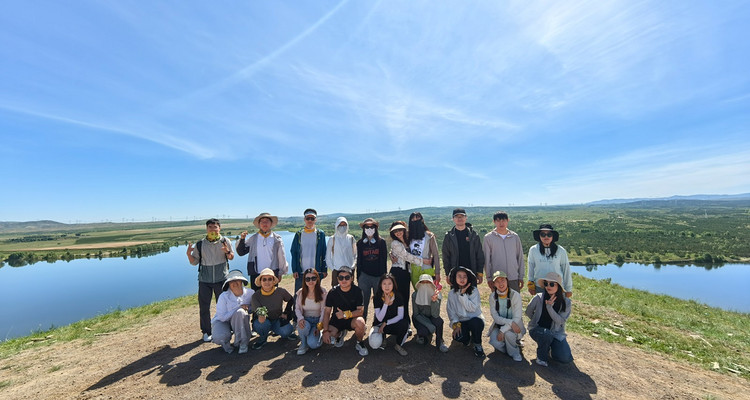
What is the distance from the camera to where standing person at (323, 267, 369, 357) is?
239 inches

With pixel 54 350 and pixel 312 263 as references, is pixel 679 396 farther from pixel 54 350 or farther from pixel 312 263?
pixel 54 350

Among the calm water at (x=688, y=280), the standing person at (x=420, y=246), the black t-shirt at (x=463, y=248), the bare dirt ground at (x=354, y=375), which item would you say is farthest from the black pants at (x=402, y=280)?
the calm water at (x=688, y=280)

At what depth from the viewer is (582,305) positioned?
972cm

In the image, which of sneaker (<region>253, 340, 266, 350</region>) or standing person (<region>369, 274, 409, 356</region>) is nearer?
standing person (<region>369, 274, 409, 356</region>)

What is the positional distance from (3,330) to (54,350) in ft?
110

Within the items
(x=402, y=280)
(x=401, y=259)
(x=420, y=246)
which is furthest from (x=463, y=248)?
(x=402, y=280)

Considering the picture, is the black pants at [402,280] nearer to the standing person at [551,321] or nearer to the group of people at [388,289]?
the group of people at [388,289]

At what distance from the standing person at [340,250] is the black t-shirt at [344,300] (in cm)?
68

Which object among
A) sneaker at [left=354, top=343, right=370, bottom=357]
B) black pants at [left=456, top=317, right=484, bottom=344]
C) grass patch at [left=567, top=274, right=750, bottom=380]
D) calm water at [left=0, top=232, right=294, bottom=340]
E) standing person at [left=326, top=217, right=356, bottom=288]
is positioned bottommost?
calm water at [left=0, top=232, right=294, bottom=340]

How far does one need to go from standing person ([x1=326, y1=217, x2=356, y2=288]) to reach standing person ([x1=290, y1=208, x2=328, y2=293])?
0.79 ft

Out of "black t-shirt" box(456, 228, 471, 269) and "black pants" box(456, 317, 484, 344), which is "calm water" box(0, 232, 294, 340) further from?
"black t-shirt" box(456, 228, 471, 269)

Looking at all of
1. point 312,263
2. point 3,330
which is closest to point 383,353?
point 312,263

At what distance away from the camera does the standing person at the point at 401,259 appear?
646 centimetres

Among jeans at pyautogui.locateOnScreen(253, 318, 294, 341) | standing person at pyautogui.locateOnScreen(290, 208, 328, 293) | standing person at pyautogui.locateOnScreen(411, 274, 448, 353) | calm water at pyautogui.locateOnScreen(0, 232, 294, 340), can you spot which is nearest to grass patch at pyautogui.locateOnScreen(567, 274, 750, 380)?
standing person at pyautogui.locateOnScreen(411, 274, 448, 353)
